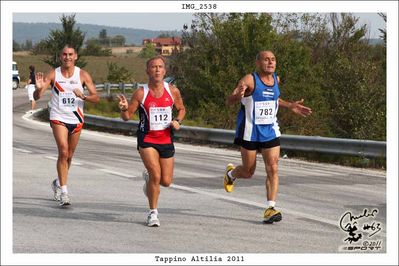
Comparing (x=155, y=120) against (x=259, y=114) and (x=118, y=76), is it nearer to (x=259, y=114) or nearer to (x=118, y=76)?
(x=259, y=114)

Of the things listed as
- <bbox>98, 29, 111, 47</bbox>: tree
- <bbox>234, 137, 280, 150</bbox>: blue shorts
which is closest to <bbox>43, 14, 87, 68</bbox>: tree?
<bbox>98, 29, 111, 47</bbox>: tree

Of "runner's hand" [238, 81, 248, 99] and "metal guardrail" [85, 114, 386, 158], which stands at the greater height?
"runner's hand" [238, 81, 248, 99]

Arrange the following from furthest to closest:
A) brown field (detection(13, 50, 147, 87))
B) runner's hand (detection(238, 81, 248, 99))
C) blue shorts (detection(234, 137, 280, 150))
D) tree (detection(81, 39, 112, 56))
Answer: tree (detection(81, 39, 112, 56))
brown field (detection(13, 50, 147, 87))
blue shorts (detection(234, 137, 280, 150))
runner's hand (detection(238, 81, 248, 99))

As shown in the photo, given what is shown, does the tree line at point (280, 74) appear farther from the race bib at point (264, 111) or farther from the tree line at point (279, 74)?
the race bib at point (264, 111)

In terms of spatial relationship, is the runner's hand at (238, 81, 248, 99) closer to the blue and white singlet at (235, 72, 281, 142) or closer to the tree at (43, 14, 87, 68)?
the blue and white singlet at (235, 72, 281, 142)

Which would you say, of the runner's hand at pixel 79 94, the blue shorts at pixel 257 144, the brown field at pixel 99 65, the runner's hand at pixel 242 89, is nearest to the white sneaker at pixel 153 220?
the blue shorts at pixel 257 144

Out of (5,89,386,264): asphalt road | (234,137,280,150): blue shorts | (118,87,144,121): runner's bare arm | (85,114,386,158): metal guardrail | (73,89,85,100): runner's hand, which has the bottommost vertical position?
(5,89,386,264): asphalt road

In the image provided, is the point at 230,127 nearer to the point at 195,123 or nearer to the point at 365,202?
Answer: the point at 195,123

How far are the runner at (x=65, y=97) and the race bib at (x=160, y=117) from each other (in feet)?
5.54

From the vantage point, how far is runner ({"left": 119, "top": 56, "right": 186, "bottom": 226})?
938 cm

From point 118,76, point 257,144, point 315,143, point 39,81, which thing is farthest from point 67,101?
point 118,76

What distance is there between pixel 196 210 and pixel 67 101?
2.12 metres

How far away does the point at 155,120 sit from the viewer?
941cm

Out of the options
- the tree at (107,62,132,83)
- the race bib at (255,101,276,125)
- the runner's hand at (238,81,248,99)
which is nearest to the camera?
the runner's hand at (238,81,248,99)
